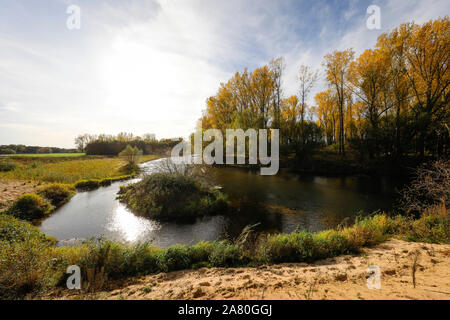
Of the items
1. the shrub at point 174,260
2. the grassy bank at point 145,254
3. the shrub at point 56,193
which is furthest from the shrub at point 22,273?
the shrub at point 56,193

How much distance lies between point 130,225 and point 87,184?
10.1 meters

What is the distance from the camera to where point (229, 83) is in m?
30.1

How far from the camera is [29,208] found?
876 cm

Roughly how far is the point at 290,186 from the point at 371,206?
5.75m

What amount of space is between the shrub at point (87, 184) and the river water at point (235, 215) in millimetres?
1215

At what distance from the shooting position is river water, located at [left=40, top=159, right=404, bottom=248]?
7.51 m

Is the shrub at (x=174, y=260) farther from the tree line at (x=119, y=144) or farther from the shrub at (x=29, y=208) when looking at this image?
the tree line at (x=119, y=144)

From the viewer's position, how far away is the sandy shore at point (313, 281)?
2.90m

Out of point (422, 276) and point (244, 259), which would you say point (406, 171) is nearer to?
point (422, 276)

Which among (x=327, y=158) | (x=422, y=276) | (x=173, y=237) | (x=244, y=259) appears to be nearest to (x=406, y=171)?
(x=327, y=158)

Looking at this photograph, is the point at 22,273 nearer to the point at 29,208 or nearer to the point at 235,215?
the point at 235,215

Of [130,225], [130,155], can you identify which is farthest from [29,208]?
[130,155]

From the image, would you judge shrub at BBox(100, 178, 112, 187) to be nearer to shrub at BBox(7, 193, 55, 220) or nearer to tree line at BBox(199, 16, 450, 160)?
shrub at BBox(7, 193, 55, 220)

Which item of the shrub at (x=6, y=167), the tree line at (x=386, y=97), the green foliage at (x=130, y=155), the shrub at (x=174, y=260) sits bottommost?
the shrub at (x=174, y=260)
